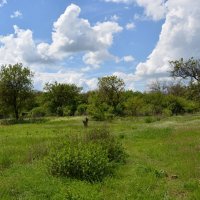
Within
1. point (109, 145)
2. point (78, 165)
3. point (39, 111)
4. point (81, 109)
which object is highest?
point (39, 111)

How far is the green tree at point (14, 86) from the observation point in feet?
222

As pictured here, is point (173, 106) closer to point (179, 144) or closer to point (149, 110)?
point (149, 110)

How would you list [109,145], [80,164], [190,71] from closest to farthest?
1. [80,164]
2. [109,145]
3. [190,71]

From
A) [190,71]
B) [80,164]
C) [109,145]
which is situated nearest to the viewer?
[80,164]

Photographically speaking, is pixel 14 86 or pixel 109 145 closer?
pixel 109 145

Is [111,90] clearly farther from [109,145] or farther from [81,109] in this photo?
[109,145]

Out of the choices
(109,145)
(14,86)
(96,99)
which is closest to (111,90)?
(96,99)

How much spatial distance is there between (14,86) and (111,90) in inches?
997

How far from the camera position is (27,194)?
1196 cm

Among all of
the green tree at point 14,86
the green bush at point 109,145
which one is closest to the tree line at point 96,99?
the green tree at point 14,86

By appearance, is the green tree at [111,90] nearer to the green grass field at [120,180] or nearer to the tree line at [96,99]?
the tree line at [96,99]

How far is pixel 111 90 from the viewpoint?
284 ft

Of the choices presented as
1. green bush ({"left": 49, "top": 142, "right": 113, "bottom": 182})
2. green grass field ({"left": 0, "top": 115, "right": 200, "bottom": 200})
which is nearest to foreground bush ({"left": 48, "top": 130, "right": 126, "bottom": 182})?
green bush ({"left": 49, "top": 142, "right": 113, "bottom": 182})

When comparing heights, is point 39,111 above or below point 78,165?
above
